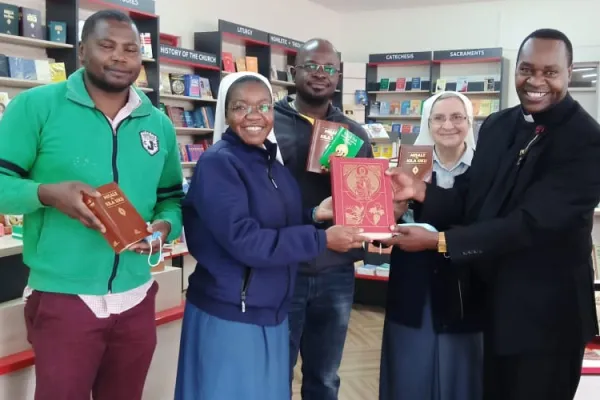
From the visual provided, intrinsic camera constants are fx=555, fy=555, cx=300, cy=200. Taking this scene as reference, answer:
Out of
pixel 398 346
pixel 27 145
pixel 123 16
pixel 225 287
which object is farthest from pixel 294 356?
pixel 123 16

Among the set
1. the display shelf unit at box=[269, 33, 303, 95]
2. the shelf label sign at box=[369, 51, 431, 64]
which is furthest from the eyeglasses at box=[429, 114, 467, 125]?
the shelf label sign at box=[369, 51, 431, 64]

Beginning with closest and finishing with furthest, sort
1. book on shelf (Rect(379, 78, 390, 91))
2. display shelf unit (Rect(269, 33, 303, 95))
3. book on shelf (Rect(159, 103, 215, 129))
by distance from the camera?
book on shelf (Rect(159, 103, 215, 129)), display shelf unit (Rect(269, 33, 303, 95)), book on shelf (Rect(379, 78, 390, 91))

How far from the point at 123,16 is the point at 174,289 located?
141 cm

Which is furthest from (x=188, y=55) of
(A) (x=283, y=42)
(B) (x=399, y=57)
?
(B) (x=399, y=57)

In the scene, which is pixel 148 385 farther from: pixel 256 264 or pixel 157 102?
pixel 157 102

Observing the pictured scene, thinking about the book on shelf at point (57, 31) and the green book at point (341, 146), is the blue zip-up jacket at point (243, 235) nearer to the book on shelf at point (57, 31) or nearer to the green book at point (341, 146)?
the green book at point (341, 146)

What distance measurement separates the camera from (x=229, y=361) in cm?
179

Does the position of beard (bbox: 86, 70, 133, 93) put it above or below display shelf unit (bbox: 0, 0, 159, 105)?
below

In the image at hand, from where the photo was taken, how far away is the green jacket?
163cm

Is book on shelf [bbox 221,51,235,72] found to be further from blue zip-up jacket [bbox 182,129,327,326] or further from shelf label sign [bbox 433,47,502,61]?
blue zip-up jacket [bbox 182,129,327,326]

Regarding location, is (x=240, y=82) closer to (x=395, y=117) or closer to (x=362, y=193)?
(x=362, y=193)

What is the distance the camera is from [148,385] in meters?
2.54

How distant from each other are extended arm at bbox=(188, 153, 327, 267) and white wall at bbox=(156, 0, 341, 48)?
236 inches

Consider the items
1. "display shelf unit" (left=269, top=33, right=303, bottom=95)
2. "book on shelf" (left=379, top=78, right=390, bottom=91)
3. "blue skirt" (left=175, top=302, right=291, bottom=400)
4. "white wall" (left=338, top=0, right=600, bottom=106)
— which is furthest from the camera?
"book on shelf" (left=379, top=78, right=390, bottom=91)
